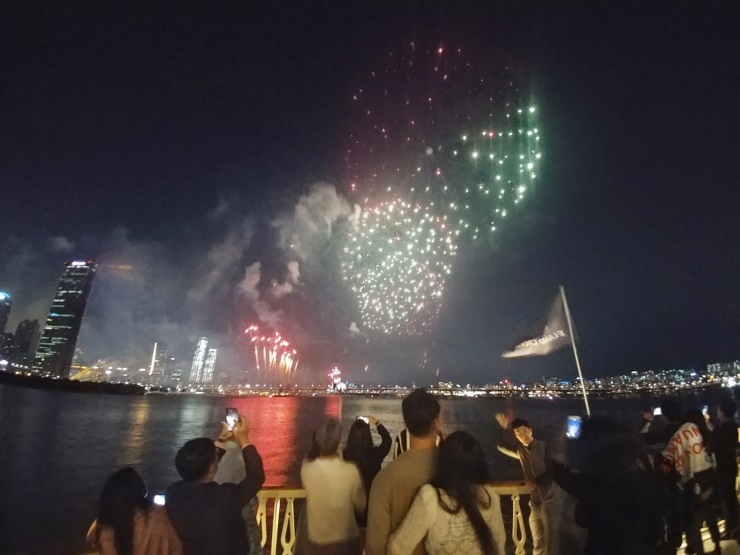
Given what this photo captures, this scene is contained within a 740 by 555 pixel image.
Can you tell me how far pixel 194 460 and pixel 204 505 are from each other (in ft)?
1.03

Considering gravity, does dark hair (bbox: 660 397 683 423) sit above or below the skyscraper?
below

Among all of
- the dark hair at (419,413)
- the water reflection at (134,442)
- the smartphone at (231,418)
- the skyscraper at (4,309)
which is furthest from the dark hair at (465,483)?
the skyscraper at (4,309)

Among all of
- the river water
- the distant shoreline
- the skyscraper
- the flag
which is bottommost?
the river water

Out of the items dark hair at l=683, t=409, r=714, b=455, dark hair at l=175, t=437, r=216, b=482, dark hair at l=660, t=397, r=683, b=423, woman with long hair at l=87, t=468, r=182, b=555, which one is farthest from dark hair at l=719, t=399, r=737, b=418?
woman with long hair at l=87, t=468, r=182, b=555

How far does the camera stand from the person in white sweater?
3.54m

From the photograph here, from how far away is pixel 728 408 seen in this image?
19.2 feet

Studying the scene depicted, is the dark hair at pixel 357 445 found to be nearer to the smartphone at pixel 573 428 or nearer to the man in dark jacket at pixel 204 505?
the man in dark jacket at pixel 204 505

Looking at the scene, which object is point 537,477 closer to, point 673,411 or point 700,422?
point 673,411

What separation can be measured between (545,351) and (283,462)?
4118 cm

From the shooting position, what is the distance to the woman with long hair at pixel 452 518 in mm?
2373

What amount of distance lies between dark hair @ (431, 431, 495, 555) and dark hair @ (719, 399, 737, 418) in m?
5.09

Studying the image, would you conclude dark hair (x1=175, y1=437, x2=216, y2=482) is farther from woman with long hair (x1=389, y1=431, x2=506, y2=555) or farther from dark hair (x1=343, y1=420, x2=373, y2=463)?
woman with long hair (x1=389, y1=431, x2=506, y2=555)

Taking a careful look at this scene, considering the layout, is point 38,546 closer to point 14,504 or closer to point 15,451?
point 14,504

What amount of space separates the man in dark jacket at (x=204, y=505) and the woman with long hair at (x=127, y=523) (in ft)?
0.96
